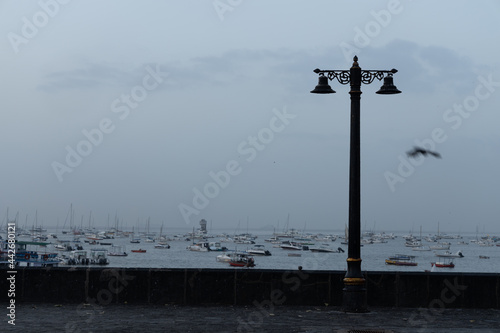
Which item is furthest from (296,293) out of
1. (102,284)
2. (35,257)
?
(35,257)

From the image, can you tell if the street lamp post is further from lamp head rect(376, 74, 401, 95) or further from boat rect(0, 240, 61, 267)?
boat rect(0, 240, 61, 267)

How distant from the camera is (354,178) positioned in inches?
610

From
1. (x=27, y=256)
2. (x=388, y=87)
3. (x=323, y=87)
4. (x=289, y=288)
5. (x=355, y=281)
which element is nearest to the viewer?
(x=355, y=281)

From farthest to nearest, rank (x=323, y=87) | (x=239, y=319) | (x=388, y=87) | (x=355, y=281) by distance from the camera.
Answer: (x=388, y=87), (x=323, y=87), (x=355, y=281), (x=239, y=319)

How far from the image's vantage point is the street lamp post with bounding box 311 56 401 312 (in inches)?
600

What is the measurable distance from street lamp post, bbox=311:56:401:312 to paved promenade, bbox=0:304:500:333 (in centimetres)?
43

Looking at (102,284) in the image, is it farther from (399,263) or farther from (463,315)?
(399,263)

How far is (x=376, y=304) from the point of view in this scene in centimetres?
1714

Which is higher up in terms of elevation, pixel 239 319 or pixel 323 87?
pixel 323 87

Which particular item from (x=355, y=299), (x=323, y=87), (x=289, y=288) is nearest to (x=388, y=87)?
(x=323, y=87)

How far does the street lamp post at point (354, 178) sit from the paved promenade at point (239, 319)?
1.40 ft

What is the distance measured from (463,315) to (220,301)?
568 cm

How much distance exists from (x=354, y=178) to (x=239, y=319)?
4.00 m

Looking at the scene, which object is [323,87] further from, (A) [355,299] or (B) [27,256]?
(B) [27,256]
